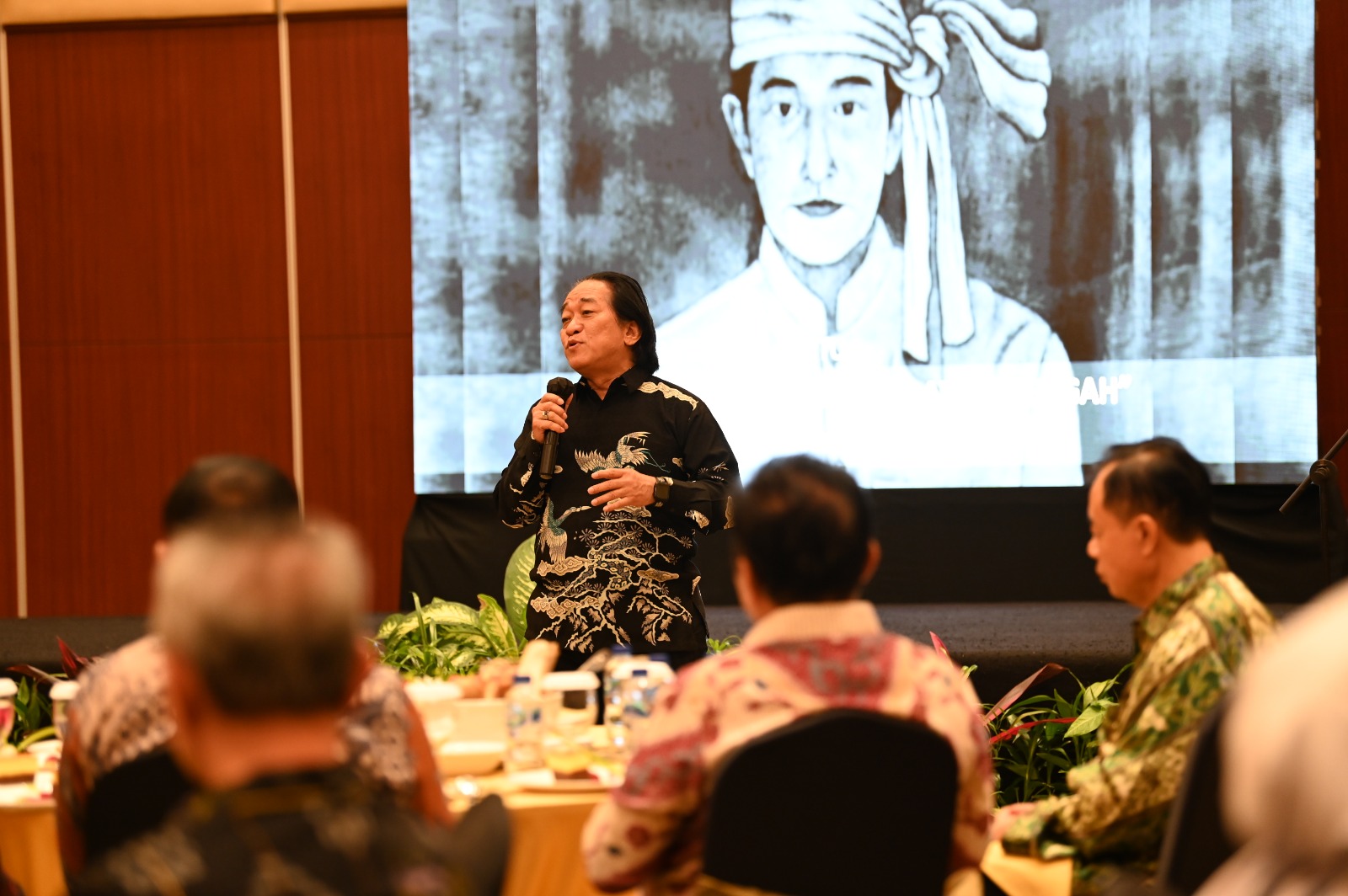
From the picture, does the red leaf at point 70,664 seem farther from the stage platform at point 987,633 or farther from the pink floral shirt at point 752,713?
the pink floral shirt at point 752,713

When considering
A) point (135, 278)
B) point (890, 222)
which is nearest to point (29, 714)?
point (135, 278)

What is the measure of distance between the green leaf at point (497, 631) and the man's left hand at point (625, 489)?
1.41 m

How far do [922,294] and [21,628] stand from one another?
4.09 metres

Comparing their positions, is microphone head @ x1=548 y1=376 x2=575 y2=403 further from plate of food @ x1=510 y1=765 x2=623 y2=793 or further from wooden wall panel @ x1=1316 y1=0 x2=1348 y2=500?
wooden wall panel @ x1=1316 y1=0 x2=1348 y2=500

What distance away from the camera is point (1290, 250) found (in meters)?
5.19

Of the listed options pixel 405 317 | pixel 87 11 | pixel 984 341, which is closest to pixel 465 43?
pixel 405 317

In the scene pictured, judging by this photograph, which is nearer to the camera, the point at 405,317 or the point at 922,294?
the point at 922,294

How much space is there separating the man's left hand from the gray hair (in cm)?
181

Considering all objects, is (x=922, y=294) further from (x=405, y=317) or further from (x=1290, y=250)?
(x=405, y=317)

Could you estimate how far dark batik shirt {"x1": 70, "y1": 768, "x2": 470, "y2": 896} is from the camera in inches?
35.8

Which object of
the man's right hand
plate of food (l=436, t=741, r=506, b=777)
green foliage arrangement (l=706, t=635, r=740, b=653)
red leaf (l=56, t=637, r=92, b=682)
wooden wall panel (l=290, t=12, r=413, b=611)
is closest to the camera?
plate of food (l=436, t=741, r=506, b=777)

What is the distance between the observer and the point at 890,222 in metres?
5.45

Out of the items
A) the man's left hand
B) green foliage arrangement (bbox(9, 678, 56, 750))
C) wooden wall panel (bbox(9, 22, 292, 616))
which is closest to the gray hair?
the man's left hand

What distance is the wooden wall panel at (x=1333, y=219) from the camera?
568 cm
